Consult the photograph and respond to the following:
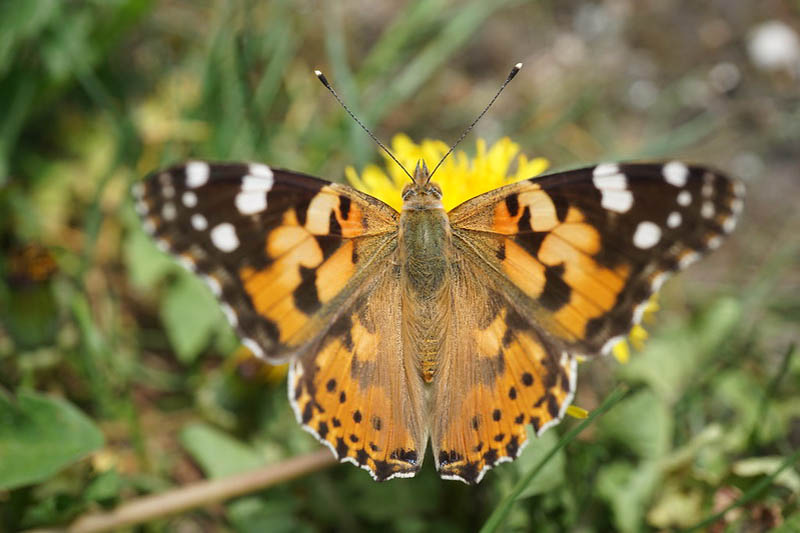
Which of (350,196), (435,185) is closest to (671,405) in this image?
(435,185)

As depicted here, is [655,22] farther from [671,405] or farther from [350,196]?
[350,196]

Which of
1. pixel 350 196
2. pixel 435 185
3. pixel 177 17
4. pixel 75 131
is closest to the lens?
pixel 350 196

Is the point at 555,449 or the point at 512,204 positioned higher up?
the point at 512,204

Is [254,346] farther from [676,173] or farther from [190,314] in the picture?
[676,173]

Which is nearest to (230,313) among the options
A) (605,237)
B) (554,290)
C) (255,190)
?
(255,190)

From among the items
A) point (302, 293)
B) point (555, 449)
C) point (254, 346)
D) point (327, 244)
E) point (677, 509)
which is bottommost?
point (677, 509)

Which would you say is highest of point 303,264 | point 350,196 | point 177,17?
point 177,17

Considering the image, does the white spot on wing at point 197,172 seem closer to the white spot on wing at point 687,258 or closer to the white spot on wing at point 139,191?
the white spot on wing at point 139,191
